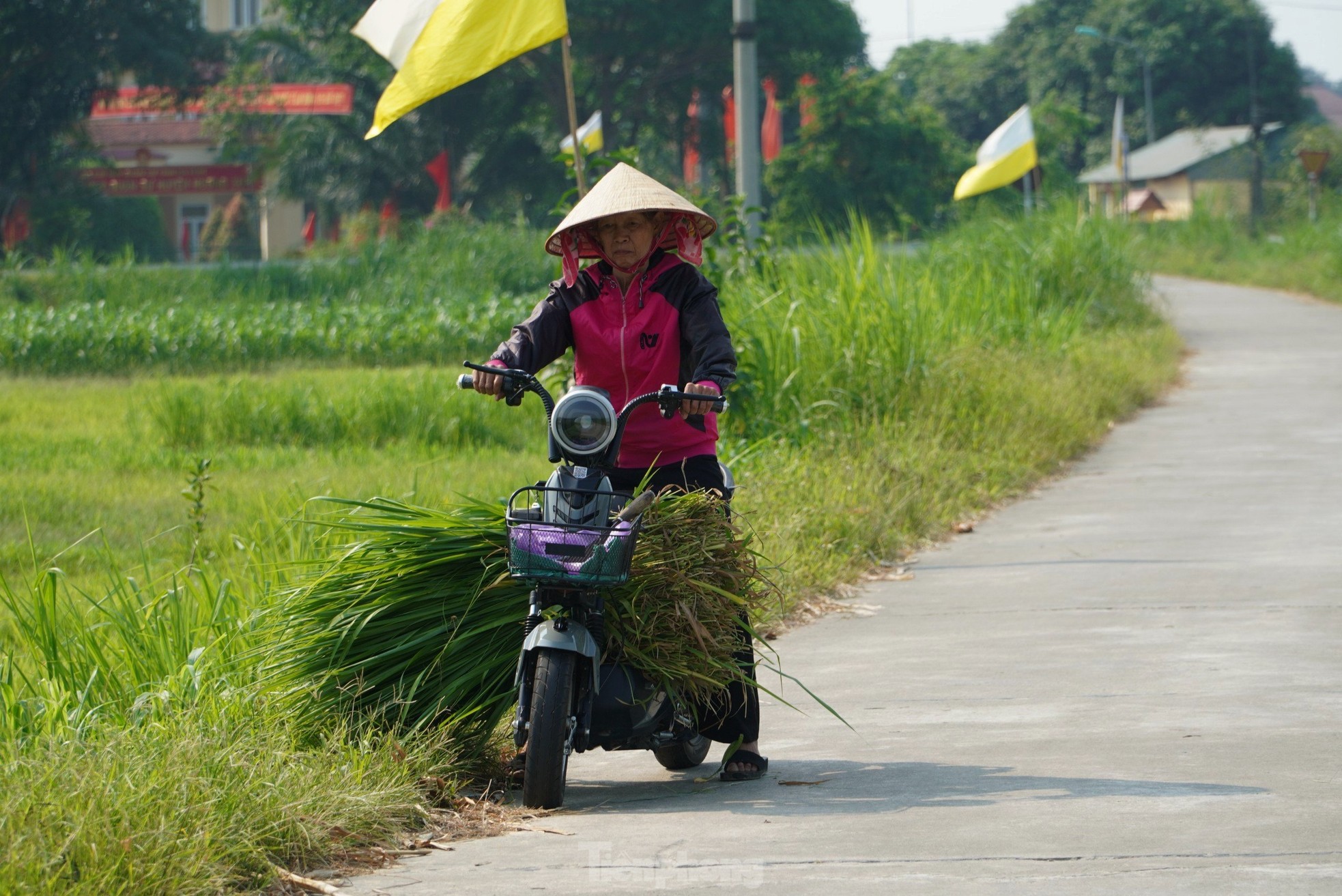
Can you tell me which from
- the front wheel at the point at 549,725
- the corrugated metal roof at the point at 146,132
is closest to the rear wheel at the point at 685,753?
the front wheel at the point at 549,725

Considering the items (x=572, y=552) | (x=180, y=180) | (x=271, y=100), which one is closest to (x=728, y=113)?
(x=271, y=100)

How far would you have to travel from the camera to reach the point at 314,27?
4525 cm

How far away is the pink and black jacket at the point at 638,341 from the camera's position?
5168 mm

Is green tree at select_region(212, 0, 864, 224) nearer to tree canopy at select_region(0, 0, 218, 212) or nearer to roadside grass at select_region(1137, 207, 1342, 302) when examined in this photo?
tree canopy at select_region(0, 0, 218, 212)

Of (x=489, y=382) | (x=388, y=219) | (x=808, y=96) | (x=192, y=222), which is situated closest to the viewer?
(x=489, y=382)

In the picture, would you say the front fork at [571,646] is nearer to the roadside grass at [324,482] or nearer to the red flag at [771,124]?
the roadside grass at [324,482]

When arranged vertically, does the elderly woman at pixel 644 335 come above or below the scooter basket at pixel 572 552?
above

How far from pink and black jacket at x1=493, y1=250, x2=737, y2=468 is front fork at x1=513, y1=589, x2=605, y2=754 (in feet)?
1.77

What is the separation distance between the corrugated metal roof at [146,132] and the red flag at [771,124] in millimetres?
17058

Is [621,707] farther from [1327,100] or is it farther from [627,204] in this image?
[1327,100]

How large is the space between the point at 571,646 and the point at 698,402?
72cm

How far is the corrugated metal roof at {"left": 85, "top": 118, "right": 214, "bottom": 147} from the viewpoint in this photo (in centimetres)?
5284

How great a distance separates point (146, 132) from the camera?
53469 millimetres

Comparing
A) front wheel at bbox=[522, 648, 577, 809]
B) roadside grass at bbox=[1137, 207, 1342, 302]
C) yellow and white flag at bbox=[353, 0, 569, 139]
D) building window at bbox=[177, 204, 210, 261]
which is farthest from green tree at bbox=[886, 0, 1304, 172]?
front wheel at bbox=[522, 648, 577, 809]
